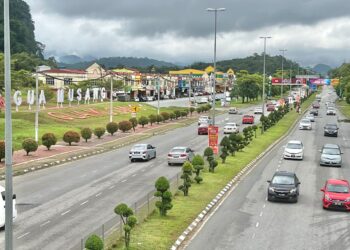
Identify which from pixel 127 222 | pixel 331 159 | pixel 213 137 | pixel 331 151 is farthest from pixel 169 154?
pixel 127 222

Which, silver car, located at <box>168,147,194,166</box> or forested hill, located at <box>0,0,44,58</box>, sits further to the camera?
forested hill, located at <box>0,0,44,58</box>

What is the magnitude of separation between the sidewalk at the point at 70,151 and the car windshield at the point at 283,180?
56.0 feet

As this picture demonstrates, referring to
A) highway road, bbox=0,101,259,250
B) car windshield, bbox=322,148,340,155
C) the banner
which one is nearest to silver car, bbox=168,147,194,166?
highway road, bbox=0,101,259,250

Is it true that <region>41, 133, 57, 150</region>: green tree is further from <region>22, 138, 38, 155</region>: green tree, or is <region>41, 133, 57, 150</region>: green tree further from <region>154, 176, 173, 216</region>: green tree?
<region>154, 176, 173, 216</region>: green tree

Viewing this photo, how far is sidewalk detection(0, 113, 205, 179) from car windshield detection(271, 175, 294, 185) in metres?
17.1

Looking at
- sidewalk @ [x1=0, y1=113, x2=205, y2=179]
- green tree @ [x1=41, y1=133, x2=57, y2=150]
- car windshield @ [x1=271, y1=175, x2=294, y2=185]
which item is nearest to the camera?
car windshield @ [x1=271, y1=175, x2=294, y2=185]

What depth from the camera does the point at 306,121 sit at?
79125mm

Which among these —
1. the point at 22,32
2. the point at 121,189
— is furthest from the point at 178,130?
the point at 22,32

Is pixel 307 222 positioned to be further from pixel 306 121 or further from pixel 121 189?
pixel 306 121

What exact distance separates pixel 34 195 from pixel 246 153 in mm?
24072

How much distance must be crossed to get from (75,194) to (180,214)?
8.13m

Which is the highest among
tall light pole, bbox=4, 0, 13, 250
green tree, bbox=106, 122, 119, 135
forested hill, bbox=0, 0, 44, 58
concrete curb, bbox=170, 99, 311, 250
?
forested hill, bbox=0, 0, 44, 58

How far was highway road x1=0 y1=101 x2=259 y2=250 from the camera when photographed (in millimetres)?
21297

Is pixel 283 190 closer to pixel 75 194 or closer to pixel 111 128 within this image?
pixel 75 194
